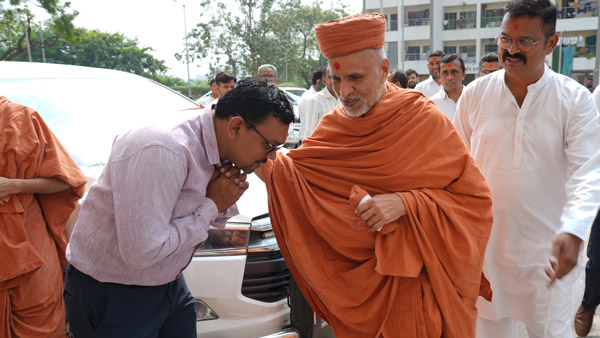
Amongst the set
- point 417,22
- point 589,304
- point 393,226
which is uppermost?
point 417,22

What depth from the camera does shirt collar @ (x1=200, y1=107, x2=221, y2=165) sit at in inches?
80.7

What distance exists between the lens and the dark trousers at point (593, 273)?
414cm

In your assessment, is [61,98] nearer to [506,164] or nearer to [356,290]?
[356,290]

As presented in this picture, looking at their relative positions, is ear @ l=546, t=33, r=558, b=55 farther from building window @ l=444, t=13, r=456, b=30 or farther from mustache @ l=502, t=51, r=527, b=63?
building window @ l=444, t=13, r=456, b=30

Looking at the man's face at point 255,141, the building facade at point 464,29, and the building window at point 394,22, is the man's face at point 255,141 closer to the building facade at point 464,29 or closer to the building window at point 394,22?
the building facade at point 464,29

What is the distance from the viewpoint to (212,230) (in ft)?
9.96

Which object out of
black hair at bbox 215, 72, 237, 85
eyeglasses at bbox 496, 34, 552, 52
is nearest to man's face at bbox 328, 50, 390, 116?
eyeglasses at bbox 496, 34, 552, 52

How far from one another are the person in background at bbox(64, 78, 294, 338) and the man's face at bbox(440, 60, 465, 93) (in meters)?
4.25

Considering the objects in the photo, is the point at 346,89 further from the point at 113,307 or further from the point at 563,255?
the point at 113,307

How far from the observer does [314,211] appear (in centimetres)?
250

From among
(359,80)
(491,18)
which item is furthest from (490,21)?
(359,80)

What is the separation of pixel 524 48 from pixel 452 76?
3.15 m

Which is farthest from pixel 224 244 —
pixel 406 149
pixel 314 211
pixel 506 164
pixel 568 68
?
pixel 568 68

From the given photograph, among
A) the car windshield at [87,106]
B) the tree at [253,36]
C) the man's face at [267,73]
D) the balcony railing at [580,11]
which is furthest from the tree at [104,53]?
the car windshield at [87,106]
